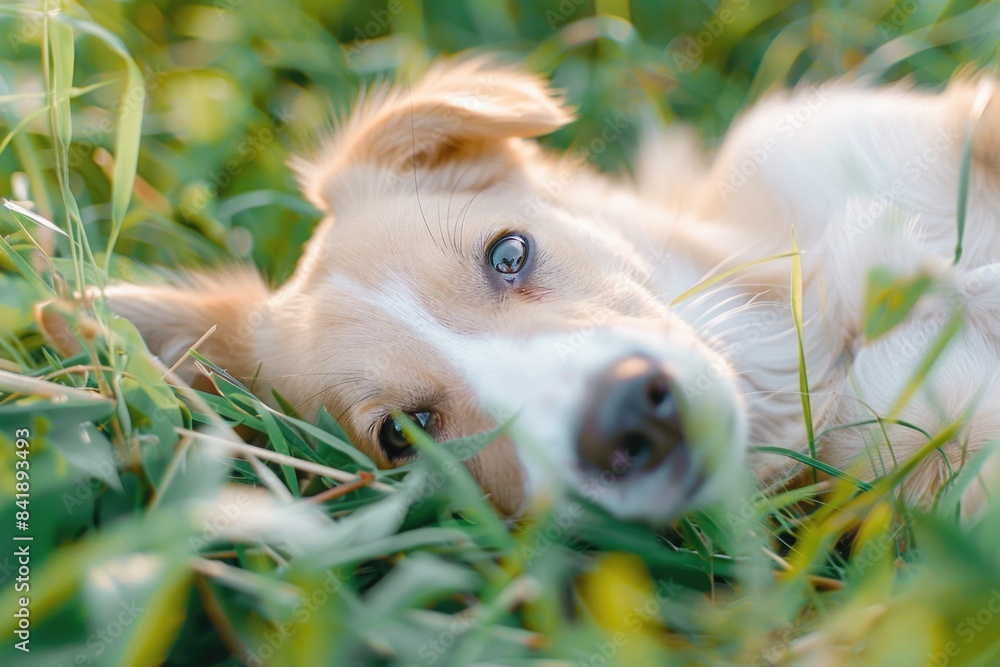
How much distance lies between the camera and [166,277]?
2.83 metres

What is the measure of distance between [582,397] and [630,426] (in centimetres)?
11

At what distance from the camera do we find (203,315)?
7.89 feet

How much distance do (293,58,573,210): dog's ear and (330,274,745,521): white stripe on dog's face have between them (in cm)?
86

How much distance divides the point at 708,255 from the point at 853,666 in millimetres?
1578

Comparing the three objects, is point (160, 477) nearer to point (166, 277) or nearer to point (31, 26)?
point (166, 277)

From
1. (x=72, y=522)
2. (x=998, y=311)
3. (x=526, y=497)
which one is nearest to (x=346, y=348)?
(x=526, y=497)

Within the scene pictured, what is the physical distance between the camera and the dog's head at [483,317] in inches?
58.4

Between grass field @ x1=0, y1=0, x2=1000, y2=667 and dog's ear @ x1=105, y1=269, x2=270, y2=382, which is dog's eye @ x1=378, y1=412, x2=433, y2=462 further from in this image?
dog's ear @ x1=105, y1=269, x2=270, y2=382

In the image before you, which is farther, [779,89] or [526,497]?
[779,89]
